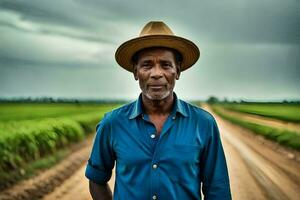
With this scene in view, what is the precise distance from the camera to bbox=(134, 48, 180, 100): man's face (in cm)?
259

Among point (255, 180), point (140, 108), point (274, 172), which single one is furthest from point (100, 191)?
point (274, 172)

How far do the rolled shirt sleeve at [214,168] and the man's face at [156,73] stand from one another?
1.08 feet

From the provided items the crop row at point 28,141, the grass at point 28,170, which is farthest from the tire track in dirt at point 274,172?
the crop row at point 28,141

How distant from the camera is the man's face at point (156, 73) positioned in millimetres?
2594

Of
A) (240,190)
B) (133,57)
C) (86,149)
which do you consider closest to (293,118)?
(86,149)

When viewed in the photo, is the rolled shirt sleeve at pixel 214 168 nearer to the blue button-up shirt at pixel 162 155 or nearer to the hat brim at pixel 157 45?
the blue button-up shirt at pixel 162 155

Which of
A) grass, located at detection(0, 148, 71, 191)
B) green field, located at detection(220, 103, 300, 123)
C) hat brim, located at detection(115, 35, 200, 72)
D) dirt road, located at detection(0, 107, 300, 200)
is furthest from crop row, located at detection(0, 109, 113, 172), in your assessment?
green field, located at detection(220, 103, 300, 123)

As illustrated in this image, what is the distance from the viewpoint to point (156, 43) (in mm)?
2627

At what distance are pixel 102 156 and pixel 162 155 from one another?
424mm

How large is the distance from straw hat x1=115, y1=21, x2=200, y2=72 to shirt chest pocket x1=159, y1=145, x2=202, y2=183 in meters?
0.63

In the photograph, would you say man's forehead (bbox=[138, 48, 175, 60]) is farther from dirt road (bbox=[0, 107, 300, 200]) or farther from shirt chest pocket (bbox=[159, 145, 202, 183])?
dirt road (bbox=[0, 107, 300, 200])

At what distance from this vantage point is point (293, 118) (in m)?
28.6

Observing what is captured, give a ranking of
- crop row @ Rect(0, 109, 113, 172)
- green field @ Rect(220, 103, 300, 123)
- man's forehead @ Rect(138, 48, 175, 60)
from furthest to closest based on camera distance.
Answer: green field @ Rect(220, 103, 300, 123)
crop row @ Rect(0, 109, 113, 172)
man's forehead @ Rect(138, 48, 175, 60)

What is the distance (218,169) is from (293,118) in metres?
27.5
